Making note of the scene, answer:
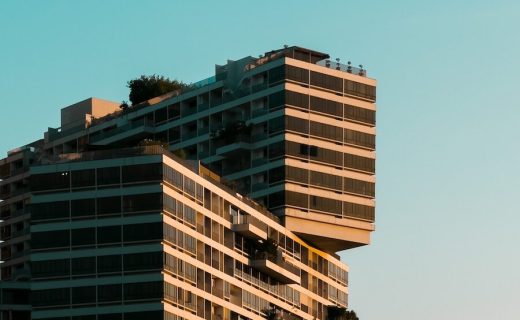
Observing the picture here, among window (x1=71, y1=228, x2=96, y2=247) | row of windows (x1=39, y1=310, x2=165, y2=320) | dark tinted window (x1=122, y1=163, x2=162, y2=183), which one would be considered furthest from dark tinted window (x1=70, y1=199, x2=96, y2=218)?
row of windows (x1=39, y1=310, x2=165, y2=320)

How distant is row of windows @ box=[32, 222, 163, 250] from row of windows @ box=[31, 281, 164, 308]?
433 cm

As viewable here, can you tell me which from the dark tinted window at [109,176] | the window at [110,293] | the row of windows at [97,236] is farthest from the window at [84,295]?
the dark tinted window at [109,176]

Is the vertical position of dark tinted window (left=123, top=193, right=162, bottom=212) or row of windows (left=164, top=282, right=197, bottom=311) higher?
dark tinted window (left=123, top=193, right=162, bottom=212)

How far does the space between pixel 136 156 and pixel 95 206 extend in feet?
20.6

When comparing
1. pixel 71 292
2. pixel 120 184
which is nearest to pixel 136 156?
pixel 120 184

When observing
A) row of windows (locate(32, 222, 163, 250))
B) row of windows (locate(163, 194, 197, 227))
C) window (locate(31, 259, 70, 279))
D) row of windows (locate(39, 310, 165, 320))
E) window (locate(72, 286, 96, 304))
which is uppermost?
row of windows (locate(163, 194, 197, 227))

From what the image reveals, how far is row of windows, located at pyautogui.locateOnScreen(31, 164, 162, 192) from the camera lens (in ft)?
569

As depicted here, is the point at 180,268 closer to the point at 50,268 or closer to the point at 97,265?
the point at 97,265

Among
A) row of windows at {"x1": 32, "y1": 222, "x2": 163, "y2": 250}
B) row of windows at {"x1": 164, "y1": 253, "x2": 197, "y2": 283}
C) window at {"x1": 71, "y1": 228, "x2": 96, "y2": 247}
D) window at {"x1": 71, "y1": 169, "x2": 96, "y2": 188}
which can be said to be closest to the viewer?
row of windows at {"x1": 32, "y1": 222, "x2": 163, "y2": 250}

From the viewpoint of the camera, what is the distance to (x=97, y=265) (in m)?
173

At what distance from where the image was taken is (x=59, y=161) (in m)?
178

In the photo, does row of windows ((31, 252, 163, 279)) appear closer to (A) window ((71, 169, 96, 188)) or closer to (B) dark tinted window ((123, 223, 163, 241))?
(B) dark tinted window ((123, 223, 163, 241))

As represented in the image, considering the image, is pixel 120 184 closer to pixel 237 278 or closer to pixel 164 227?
pixel 164 227

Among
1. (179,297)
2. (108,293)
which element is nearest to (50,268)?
(108,293)
